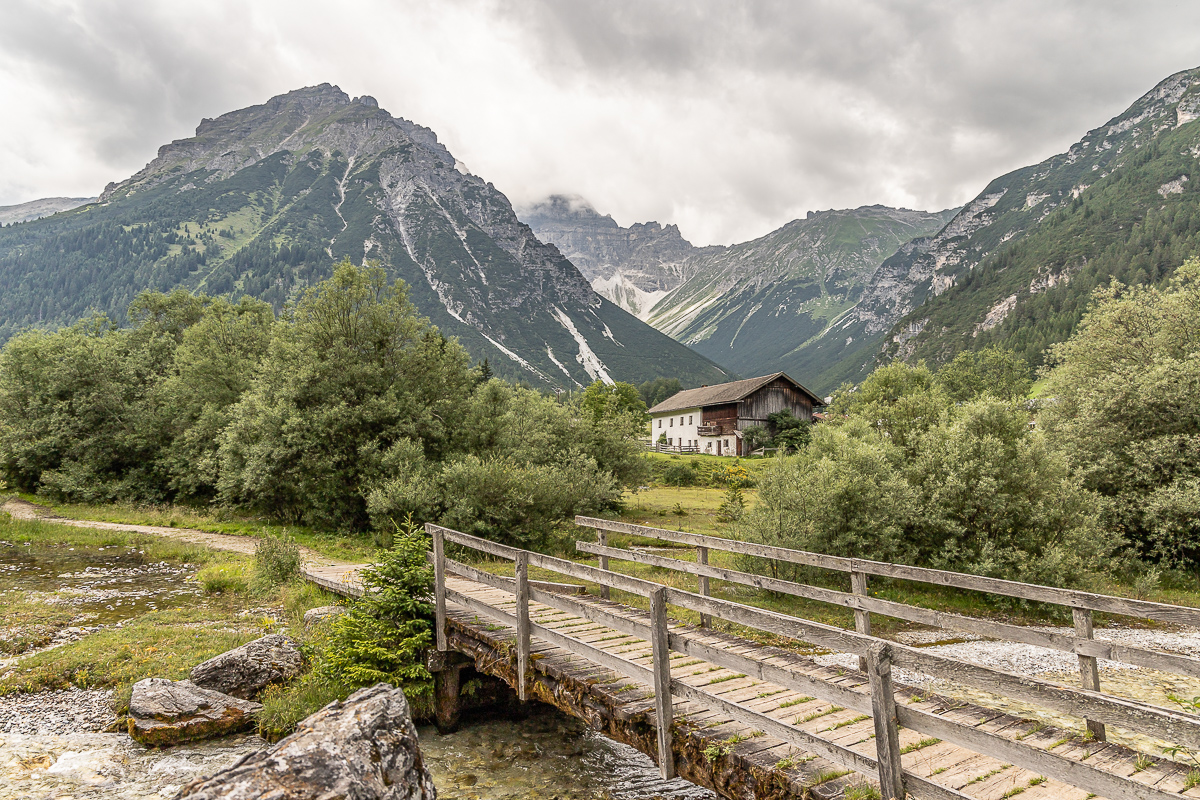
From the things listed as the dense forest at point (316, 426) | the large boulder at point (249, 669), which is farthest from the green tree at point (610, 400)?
the large boulder at point (249, 669)

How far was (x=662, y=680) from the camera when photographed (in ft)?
19.9

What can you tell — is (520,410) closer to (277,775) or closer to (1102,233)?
(277,775)

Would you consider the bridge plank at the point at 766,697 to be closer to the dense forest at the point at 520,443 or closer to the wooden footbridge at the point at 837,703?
the wooden footbridge at the point at 837,703

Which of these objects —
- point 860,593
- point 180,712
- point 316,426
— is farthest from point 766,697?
point 316,426

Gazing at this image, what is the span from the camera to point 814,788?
4852mm

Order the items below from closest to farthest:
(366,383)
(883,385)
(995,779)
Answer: (995,779)
(366,383)
(883,385)

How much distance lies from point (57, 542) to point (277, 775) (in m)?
25.7

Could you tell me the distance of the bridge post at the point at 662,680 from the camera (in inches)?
233

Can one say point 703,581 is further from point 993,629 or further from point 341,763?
point 341,763

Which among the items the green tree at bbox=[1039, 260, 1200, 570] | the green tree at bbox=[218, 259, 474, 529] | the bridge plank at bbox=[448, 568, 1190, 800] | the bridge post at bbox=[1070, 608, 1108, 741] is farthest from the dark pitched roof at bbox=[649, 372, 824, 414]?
the bridge post at bbox=[1070, 608, 1108, 741]

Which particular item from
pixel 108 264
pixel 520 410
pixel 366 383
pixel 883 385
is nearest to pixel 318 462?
pixel 366 383

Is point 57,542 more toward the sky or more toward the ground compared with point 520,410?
more toward the ground

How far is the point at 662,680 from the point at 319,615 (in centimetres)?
874

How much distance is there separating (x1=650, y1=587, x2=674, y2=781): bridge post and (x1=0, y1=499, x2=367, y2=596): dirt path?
7.89 meters
